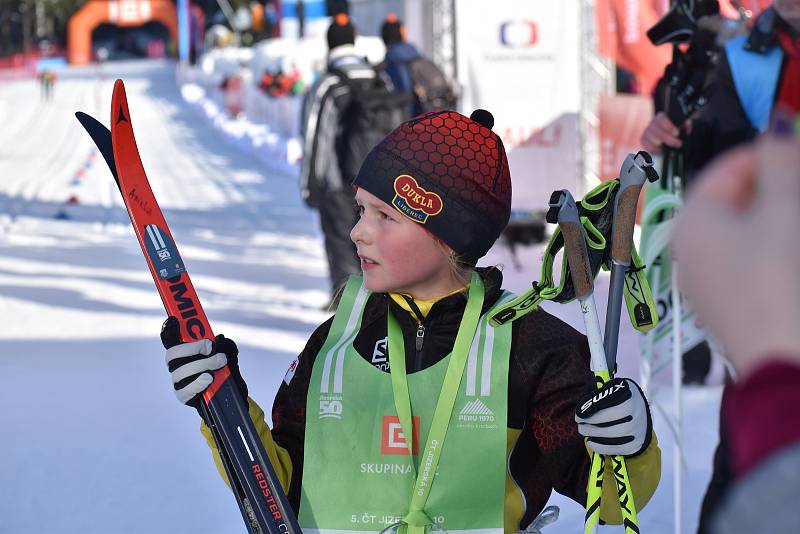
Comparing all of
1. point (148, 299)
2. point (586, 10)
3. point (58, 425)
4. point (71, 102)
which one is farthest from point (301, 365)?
point (71, 102)

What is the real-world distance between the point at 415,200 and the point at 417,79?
19.4ft

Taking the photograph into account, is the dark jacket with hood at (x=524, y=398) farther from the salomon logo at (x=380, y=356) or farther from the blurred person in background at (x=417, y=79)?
the blurred person in background at (x=417, y=79)

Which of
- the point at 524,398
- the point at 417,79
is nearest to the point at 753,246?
the point at 524,398

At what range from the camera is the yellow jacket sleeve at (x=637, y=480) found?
6.08ft

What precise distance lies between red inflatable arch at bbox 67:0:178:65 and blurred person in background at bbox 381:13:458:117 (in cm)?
6852

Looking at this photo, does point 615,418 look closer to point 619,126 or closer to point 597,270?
point 597,270

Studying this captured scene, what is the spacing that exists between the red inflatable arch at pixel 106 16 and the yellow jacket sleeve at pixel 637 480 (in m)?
74.7

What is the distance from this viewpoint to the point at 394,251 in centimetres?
208

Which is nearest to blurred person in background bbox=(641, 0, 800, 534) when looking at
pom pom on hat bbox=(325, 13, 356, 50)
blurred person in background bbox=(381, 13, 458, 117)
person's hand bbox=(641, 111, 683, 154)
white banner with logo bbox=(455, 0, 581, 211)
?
person's hand bbox=(641, 111, 683, 154)

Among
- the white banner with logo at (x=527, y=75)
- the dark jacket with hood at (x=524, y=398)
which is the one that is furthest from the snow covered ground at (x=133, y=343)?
the dark jacket with hood at (x=524, y=398)

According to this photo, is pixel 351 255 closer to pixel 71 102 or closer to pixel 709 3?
pixel 709 3

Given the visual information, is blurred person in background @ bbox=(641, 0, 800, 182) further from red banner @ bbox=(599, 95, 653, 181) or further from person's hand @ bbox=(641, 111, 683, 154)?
red banner @ bbox=(599, 95, 653, 181)

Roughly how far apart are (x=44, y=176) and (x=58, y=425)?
13338 mm

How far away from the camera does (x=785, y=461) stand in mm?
629
